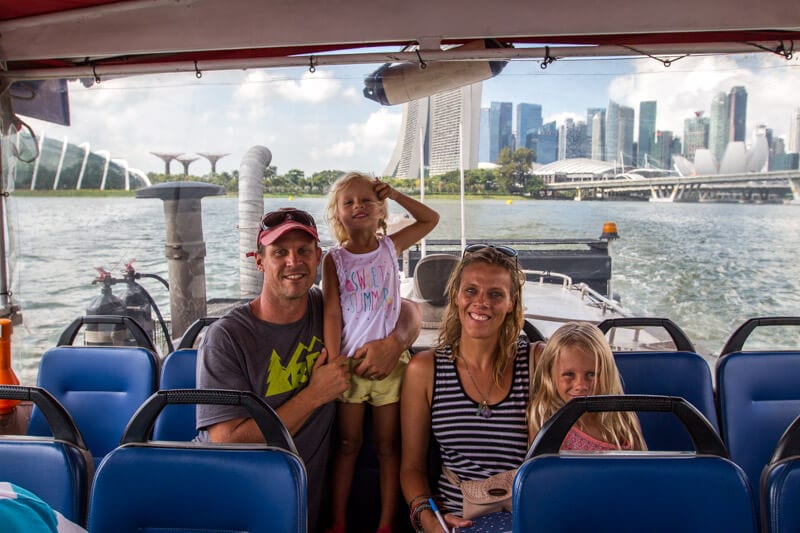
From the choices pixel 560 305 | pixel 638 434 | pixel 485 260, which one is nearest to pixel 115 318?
pixel 485 260

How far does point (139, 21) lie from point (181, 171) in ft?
6.23

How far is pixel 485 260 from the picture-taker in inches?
70.9

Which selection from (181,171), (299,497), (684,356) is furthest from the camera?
(181,171)

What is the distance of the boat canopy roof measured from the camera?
7.79 feet

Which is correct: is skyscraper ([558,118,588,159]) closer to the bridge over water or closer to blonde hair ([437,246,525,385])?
the bridge over water

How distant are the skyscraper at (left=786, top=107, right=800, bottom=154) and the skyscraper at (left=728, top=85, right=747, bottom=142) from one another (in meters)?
0.35

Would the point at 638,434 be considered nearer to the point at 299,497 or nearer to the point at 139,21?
the point at 299,497

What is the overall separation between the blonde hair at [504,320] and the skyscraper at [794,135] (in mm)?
4095

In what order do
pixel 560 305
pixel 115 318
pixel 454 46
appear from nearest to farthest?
pixel 115 318
pixel 454 46
pixel 560 305

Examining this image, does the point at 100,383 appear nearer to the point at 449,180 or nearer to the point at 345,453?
the point at 345,453

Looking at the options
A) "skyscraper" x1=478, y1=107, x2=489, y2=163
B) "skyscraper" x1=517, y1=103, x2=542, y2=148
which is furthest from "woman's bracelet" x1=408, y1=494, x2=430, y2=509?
"skyscraper" x1=517, y1=103, x2=542, y2=148

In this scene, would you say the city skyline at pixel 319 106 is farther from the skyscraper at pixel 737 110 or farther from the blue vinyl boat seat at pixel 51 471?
the blue vinyl boat seat at pixel 51 471

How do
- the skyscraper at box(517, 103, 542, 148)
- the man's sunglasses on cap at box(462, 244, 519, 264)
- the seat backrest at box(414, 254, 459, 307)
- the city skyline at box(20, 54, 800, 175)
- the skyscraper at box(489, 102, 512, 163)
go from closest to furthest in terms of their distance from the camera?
the man's sunglasses on cap at box(462, 244, 519, 264) → the city skyline at box(20, 54, 800, 175) → the seat backrest at box(414, 254, 459, 307) → the skyscraper at box(489, 102, 512, 163) → the skyscraper at box(517, 103, 542, 148)

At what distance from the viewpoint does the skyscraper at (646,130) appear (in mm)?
4484
